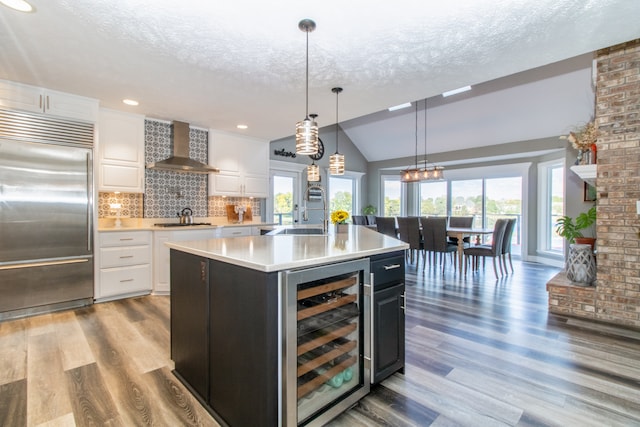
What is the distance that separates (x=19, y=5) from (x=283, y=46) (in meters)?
1.72

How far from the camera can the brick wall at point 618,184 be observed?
279cm

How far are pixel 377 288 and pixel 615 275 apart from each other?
2684 millimetres

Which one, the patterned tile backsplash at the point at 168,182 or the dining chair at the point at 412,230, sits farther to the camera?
the dining chair at the point at 412,230

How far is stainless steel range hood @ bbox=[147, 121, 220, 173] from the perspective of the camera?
13.8 feet

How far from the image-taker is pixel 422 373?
2.08m

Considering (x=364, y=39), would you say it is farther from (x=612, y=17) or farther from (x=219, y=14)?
(x=612, y=17)

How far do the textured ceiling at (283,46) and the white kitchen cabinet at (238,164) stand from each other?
1024 mm

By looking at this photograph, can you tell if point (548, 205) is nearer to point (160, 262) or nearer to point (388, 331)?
point (388, 331)

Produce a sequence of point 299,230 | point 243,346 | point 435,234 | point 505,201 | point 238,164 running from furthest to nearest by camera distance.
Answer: point 505,201 → point 238,164 → point 435,234 → point 299,230 → point 243,346

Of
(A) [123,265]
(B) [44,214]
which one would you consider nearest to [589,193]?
(A) [123,265]

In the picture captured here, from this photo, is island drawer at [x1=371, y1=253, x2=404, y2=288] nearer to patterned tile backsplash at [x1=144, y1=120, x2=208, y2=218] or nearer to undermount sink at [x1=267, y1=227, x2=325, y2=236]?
undermount sink at [x1=267, y1=227, x2=325, y2=236]

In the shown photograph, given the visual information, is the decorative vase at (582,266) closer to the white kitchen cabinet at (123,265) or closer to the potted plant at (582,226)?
the potted plant at (582,226)

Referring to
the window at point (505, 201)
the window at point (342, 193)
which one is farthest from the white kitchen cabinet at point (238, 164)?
the window at point (505, 201)

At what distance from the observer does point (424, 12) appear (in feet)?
6.70
